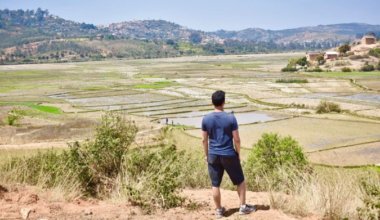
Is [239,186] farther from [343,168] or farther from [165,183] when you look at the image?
[343,168]

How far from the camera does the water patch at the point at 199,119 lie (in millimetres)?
37875

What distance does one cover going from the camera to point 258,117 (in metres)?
40.4

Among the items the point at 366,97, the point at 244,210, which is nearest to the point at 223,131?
the point at 244,210

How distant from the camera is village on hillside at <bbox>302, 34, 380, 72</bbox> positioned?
306ft

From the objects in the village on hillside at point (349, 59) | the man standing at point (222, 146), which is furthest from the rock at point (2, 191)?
the village on hillside at point (349, 59)

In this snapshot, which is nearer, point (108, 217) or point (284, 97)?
point (108, 217)

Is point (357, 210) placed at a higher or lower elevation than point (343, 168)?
higher

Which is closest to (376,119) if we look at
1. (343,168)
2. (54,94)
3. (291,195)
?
(343,168)

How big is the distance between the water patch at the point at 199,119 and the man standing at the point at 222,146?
95.9 ft

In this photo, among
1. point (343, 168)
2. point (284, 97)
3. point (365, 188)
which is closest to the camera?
point (365, 188)

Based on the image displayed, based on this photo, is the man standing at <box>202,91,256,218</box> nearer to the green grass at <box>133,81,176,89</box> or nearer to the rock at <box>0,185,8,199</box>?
the rock at <box>0,185,8,199</box>

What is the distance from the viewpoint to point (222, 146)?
22.6 feet

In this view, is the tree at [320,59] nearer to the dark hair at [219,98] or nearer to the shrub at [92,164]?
the shrub at [92,164]

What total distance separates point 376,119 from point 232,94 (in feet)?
77.5
